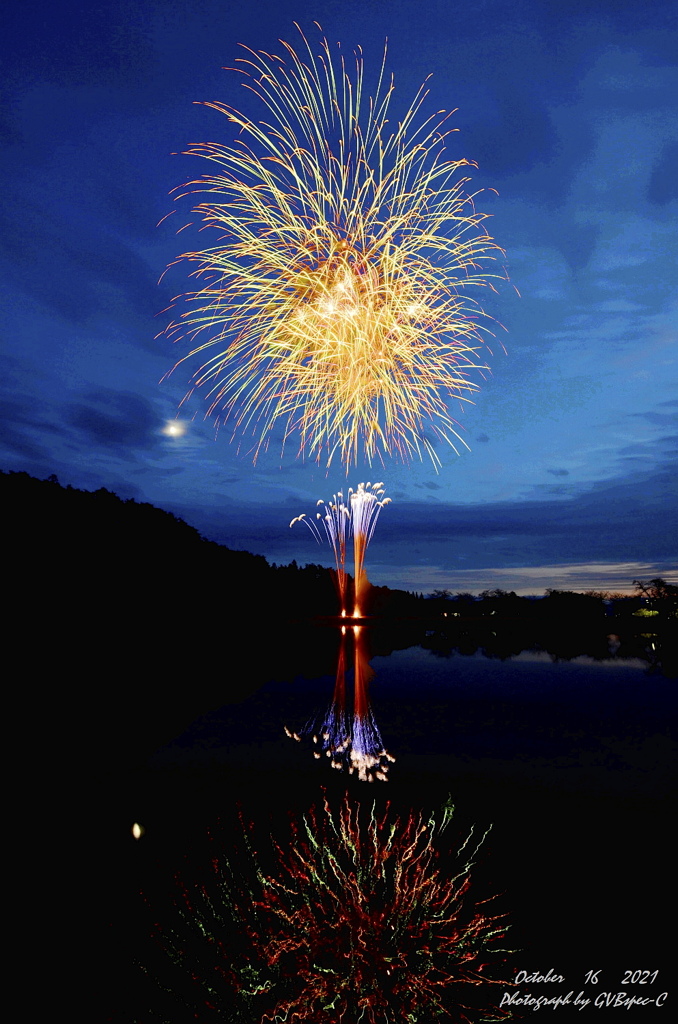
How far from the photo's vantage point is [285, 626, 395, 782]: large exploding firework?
6.35 m

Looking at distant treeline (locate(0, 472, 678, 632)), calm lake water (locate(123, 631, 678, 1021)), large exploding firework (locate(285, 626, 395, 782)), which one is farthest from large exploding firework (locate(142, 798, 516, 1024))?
distant treeline (locate(0, 472, 678, 632))

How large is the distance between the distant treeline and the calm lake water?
397 inches

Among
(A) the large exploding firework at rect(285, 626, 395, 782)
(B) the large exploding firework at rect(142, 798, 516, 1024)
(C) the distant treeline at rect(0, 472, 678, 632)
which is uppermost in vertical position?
(C) the distant treeline at rect(0, 472, 678, 632)

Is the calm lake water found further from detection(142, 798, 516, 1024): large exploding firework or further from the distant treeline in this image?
the distant treeline

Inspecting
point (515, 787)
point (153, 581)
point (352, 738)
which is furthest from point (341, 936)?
point (153, 581)

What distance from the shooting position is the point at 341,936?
11.0 feet

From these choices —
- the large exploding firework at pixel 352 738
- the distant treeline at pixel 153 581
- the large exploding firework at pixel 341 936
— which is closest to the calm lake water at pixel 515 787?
the large exploding firework at pixel 352 738

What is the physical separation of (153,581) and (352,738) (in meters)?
19.1

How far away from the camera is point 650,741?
6.98 meters

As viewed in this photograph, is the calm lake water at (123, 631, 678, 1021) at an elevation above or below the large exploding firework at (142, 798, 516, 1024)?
above

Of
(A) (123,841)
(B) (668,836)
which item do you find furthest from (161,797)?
(B) (668,836)

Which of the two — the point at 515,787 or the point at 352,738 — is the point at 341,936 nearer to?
the point at 515,787

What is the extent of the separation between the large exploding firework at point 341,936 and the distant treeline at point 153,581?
44.7 ft

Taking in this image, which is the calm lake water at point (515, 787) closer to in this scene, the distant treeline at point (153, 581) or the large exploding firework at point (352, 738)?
the large exploding firework at point (352, 738)
